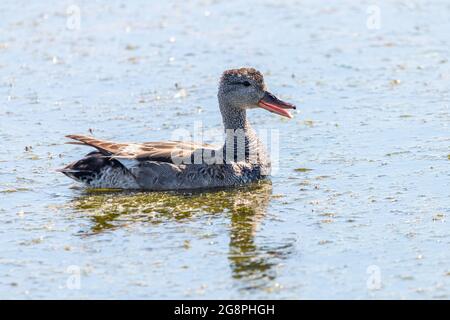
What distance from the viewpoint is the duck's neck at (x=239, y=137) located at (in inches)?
501

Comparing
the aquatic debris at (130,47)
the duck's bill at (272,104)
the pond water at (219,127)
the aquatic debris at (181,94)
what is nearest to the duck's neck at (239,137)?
the duck's bill at (272,104)

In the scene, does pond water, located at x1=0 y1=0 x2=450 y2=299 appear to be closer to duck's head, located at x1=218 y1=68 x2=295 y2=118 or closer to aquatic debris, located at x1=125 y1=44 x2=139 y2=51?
aquatic debris, located at x1=125 y1=44 x2=139 y2=51

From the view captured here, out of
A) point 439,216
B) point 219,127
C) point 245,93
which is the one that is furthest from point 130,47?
point 439,216

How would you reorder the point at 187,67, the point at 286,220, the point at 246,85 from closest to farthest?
the point at 286,220 → the point at 246,85 → the point at 187,67

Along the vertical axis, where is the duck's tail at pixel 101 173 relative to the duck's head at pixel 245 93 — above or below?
below

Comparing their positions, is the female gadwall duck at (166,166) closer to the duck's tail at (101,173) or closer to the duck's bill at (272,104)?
the duck's tail at (101,173)

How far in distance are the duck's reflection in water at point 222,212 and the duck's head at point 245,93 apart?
107cm

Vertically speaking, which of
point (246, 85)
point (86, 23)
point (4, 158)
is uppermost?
point (86, 23)

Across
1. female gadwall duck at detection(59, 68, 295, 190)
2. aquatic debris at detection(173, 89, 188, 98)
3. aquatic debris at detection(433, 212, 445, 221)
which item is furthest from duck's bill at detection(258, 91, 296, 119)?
aquatic debris at detection(173, 89, 188, 98)

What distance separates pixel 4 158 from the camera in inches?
521

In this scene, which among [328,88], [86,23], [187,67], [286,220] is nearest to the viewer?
[286,220]

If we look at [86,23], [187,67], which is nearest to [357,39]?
[187,67]
